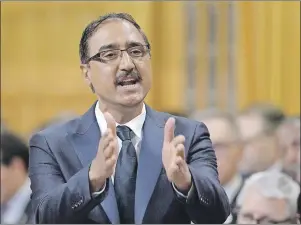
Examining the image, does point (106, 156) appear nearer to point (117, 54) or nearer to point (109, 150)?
point (109, 150)

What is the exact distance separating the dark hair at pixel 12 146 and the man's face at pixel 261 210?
695 mm

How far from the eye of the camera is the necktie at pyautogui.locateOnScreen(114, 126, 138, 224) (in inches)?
41.3

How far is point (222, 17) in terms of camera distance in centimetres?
229

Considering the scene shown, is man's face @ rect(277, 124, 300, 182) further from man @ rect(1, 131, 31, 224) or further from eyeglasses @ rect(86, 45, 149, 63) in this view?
eyeglasses @ rect(86, 45, 149, 63)

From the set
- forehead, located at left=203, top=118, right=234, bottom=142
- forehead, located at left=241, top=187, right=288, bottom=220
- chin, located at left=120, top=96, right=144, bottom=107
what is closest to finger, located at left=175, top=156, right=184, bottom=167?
chin, located at left=120, top=96, right=144, bottom=107

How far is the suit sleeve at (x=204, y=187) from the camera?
39.8 inches

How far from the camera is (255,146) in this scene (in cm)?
231

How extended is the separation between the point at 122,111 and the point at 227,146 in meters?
0.99

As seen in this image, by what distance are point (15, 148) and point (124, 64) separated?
4.04ft

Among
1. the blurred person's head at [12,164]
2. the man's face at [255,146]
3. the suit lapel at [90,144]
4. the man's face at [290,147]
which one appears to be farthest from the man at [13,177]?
the suit lapel at [90,144]

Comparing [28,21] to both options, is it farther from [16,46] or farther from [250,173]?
[250,173]

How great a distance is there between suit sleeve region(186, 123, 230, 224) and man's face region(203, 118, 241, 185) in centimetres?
66

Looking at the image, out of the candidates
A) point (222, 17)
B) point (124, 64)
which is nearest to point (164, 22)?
point (222, 17)

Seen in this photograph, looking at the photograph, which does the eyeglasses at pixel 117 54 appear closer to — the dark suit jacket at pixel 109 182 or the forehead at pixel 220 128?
the dark suit jacket at pixel 109 182
